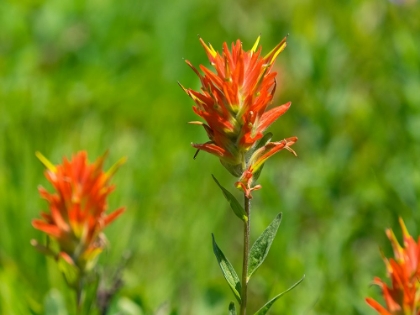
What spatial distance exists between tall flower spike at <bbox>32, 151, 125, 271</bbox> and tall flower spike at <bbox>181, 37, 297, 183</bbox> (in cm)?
24

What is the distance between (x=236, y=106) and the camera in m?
0.75

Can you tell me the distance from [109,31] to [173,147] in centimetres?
70

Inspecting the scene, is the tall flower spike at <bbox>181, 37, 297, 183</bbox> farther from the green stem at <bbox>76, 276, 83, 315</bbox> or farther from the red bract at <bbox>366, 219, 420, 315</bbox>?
the green stem at <bbox>76, 276, 83, 315</bbox>

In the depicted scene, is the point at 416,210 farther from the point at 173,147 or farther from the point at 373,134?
the point at 173,147

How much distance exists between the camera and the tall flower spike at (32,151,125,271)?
957 millimetres

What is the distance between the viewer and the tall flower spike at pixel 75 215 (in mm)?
957

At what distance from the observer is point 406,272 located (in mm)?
805

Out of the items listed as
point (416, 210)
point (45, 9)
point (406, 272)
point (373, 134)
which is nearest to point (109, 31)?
point (45, 9)

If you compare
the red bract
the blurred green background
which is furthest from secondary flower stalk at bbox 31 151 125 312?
the red bract

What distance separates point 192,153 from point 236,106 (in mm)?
1115

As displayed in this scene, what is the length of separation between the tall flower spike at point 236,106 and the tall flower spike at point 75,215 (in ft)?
0.79

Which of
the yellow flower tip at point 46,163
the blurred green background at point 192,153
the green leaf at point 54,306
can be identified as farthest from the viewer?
the blurred green background at point 192,153

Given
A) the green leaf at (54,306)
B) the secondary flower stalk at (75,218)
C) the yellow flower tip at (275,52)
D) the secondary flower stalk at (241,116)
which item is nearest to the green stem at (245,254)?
the secondary flower stalk at (241,116)

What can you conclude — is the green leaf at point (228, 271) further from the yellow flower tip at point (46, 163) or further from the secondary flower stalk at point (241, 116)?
the yellow flower tip at point (46, 163)
